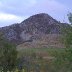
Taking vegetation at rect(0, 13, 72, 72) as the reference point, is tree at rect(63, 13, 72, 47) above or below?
above

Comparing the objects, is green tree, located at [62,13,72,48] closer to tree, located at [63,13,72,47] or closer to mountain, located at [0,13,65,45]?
tree, located at [63,13,72,47]

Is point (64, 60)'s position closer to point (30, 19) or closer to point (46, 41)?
point (46, 41)

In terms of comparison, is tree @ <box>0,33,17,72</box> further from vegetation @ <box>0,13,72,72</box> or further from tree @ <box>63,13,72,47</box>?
tree @ <box>63,13,72,47</box>

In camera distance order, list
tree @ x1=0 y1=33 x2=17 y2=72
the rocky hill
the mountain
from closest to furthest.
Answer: tree @ x1=0 y1=33 x2=17 y2=72, the mountain, the rocky hill

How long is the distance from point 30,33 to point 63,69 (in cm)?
5117

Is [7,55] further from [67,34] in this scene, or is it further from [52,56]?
[67,34]

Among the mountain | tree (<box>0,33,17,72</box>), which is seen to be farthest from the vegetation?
the mountain

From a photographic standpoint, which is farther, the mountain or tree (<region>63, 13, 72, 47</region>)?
the mountain

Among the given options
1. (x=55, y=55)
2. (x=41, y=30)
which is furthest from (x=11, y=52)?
(x=41, y=30)

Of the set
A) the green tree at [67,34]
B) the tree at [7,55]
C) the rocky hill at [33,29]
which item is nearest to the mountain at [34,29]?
the rocky hill at [33,29]

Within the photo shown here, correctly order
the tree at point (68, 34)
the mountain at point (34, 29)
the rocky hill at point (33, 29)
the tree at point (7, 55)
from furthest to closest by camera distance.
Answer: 1. the rocky hill at point (33, 29)
2. the mountain at point (34, 29)
3. the tree at point (7, 55)
4. the tree at point (68, 34)

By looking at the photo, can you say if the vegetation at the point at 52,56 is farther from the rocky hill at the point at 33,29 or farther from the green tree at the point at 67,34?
the rocky hill at the point at 33,29

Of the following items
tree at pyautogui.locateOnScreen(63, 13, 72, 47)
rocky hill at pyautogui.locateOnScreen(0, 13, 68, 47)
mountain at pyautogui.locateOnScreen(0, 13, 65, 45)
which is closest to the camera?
tree at pyautogui.locateOnScreen(63, 13, 72, 47)

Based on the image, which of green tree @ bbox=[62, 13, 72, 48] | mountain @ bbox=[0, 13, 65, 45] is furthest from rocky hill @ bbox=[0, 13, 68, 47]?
green tree @ bbox=[62, 13, 72, 48]
